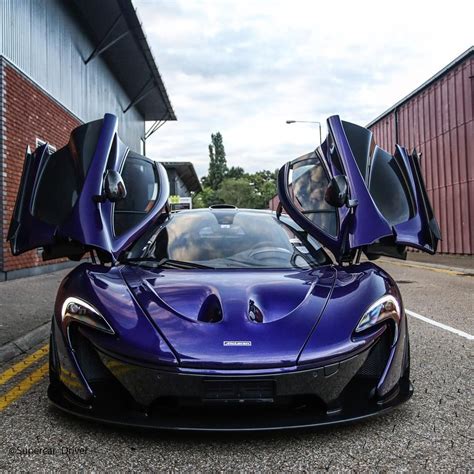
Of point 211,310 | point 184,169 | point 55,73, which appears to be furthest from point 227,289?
point 184,169

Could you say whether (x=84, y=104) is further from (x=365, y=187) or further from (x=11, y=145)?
(x=365, y=187)

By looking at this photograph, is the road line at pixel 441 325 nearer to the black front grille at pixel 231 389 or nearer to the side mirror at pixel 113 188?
the black front grille at pixel 231 389

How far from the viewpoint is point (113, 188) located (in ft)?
11.5

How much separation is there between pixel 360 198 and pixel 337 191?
191mm

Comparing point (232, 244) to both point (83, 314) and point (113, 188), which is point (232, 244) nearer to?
point (113, 188)

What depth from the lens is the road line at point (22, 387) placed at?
10.7 ft

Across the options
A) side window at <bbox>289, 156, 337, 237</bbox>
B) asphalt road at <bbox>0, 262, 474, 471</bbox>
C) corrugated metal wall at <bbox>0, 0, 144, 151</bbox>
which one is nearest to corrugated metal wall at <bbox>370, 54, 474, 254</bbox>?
corrugated metal wall at <bbox>0, 0, 144, 151</bbox>

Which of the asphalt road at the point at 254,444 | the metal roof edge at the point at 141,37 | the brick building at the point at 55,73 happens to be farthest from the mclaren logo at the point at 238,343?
the metal roof edge at the point at 141,37

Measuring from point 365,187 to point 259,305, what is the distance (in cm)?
142

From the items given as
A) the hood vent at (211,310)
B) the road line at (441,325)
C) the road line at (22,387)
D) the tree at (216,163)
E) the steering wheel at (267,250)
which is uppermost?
the tree at (216,163)

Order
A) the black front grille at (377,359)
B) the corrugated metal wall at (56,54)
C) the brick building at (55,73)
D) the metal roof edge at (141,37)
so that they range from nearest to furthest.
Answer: the black front grille at (377,359)
the brick building at (55,73)
the corrugated metal wall at (56,54)
the metal roof edge at (141,37)

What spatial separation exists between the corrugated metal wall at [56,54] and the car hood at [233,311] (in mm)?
9234

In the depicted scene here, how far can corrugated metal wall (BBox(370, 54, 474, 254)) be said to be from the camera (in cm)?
1683

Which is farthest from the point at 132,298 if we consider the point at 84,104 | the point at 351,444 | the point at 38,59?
the point at 84,104
